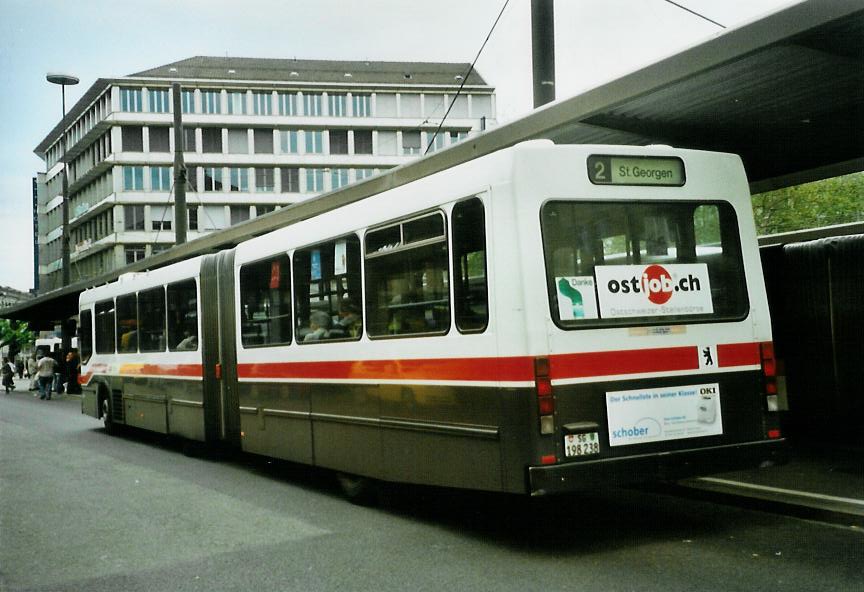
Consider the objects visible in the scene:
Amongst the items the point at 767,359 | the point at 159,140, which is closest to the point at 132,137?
the point at 159,140

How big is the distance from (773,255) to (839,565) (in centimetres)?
635

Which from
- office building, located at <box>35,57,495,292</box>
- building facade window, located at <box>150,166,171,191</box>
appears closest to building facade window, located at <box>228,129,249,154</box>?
office building, located at <box>35,57,495,292</box>

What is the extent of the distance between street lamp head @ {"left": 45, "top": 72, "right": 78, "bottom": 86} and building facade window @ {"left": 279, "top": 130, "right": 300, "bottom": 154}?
53.0 metres

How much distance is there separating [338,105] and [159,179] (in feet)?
56.3

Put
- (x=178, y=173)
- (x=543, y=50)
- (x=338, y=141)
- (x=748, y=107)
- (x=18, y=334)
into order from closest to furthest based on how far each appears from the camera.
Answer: (x=748, y=107)
(x=543, y=50)
(x=178, y=173)
(x=18, y=334)
(x=338, y=141)

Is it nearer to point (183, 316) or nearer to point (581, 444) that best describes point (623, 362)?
point (581, 444)

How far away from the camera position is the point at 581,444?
6.84 metres

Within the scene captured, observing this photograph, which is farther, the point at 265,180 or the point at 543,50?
the point at 265,180

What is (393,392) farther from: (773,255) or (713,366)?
(773,255)

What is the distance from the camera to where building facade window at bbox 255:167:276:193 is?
85688mm

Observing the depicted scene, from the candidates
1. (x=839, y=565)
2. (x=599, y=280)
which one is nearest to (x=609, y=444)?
(x=599, y=280)

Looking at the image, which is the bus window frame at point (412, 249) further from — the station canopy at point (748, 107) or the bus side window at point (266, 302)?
the station canopy at point (748, 107)

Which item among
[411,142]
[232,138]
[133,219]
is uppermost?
[232,138]

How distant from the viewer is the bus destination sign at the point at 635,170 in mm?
7234
